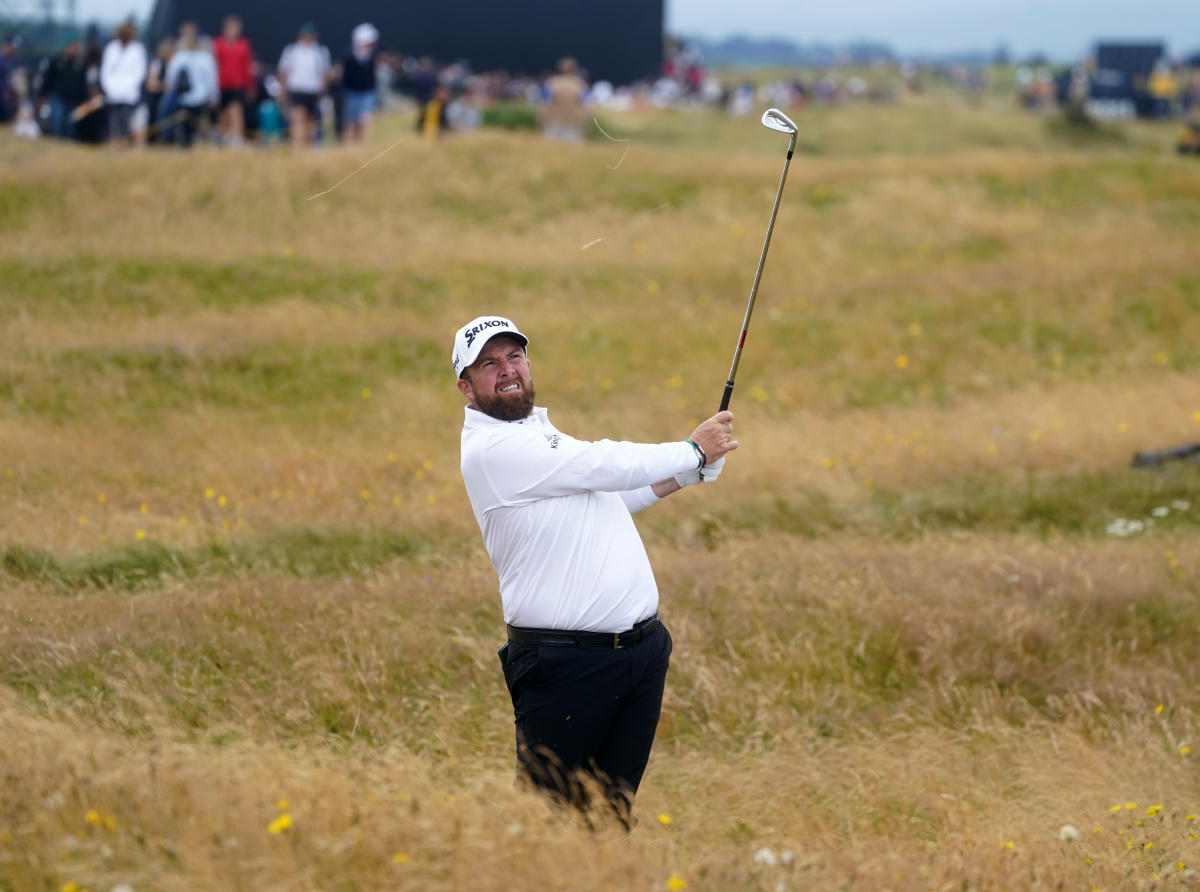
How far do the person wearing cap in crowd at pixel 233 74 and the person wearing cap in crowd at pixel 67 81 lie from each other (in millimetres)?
2382

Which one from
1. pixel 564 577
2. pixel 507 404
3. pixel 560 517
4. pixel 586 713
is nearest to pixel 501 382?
pixel 507 404

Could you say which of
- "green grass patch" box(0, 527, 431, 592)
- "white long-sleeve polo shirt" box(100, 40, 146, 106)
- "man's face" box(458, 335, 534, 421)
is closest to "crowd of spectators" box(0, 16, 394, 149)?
"white long-sleeve polo shirt" box(100, 40, 146, 106)

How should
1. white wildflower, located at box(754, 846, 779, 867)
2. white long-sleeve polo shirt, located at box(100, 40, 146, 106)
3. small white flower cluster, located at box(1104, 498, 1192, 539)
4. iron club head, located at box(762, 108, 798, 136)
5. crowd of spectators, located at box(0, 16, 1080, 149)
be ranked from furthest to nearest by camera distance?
crowd of spectators, located at box(0, 16, 1080, 149) < white long-sleeve polo shirt, located at box(100, 40, 146, 106) < small white flower cluster, located at box(1104, 498, 1192, 539) < iron club head, located at box(762, 108, 798, 136) < white wildflower, located at box(754, 846, 779, 867)

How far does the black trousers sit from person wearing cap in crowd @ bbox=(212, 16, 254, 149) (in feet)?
69.0

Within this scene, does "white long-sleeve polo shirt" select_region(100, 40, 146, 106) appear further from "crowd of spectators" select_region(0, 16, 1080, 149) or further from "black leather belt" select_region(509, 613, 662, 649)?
"black leather belt" select_region(509, 613, 662, 649)

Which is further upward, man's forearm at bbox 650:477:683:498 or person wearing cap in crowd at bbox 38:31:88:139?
person wearing cap in crowd at bbox 38:31:88:139

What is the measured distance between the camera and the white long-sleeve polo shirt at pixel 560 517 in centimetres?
521

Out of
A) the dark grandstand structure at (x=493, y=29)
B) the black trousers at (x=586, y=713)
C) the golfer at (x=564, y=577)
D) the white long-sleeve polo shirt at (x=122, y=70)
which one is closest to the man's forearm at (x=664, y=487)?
the golfer at (x=564, y=577)

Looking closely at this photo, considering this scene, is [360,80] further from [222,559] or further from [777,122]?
[777,122]

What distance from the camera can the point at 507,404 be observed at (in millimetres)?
5332

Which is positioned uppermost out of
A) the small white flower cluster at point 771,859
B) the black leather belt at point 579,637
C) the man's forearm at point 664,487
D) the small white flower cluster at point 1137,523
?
the man's forearm at point 664,487

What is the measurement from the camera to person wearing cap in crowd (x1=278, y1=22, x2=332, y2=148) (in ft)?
77.6

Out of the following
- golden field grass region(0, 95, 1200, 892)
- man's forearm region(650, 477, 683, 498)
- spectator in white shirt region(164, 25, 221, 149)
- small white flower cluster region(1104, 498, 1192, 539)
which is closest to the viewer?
golden field grass region(0, 95, 1200, 892)

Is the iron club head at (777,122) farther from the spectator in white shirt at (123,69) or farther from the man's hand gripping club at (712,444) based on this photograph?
the spectator in white shirt at (123,69)
